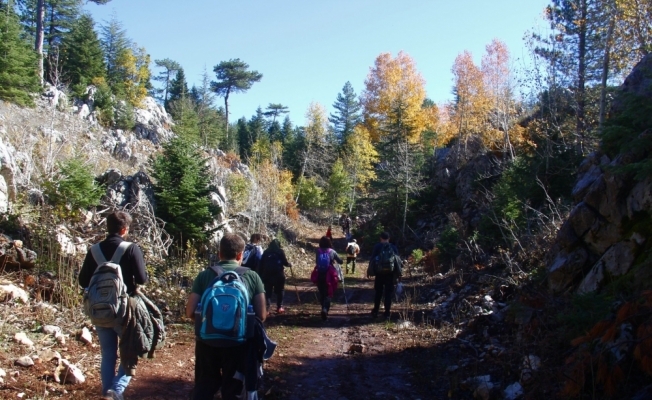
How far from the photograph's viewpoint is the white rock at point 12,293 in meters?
6.03

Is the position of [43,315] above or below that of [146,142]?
below

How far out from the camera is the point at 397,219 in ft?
83.5

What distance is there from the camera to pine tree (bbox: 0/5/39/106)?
19.7 meters

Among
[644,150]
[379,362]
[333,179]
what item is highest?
Result: [333,179]

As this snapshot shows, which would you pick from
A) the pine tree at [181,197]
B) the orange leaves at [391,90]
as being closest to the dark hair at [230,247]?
the pine tree at [181,197]

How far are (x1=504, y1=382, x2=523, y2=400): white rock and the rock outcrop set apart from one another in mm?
1691

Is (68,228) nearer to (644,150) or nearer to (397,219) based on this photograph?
(644,150)

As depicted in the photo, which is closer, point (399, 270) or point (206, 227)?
point (399, 270)

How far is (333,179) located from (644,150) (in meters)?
32.3

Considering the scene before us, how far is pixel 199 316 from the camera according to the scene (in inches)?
132

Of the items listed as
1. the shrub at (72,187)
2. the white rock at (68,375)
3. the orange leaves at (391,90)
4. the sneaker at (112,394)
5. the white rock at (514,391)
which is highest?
the orange leaves at (391,90)

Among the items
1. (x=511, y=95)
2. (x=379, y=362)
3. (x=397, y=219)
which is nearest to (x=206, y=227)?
(x=379, y=362)

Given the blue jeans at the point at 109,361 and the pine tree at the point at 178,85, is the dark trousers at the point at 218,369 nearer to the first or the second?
the blue jeans at the point at 109,361

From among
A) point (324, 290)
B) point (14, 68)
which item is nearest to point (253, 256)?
point (324, 290)
